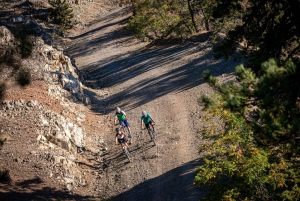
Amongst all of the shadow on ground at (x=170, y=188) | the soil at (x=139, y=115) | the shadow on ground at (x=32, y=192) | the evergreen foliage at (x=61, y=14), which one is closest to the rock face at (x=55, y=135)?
the soil at (x=139, y=115)

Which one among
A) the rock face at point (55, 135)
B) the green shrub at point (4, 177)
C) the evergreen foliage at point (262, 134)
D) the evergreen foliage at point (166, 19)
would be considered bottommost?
the evergreen foliage at point (262, 134)

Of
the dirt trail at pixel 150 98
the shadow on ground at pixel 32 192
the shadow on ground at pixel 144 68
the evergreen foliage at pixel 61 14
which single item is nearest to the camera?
the shadow on ground at pixel 32 192

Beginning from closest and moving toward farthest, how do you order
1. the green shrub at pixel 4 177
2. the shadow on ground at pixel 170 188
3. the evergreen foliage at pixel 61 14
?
the shadow on ground at pixel 170 188
the green shrub at pixel 4 177
the evergreen foliage at pixel 61 14

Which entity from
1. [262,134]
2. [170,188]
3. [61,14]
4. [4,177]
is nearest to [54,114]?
[4,177]

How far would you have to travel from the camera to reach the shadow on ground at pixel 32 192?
48.4ft

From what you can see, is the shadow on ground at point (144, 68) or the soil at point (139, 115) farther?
the shadow on ground at point (144, 68)

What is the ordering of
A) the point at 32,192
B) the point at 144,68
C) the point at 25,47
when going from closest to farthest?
1. the point at 25,47
2. the point at 32,192
3. the point at 144,68

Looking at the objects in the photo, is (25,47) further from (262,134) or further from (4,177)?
(262,134)

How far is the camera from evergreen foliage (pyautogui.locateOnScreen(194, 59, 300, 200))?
715 cm

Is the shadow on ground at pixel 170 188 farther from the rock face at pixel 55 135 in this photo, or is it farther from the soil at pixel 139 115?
the rock face at pixel 55 135

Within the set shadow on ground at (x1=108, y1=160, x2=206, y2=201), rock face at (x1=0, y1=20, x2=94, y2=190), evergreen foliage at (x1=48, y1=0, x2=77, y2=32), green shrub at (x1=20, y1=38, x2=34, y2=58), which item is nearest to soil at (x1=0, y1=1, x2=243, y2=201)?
shadow on ground at (x1=108, y1=160, x2=206, y2=201)

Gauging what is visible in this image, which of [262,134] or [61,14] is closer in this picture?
[262,134]

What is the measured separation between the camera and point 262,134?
24.5 ft

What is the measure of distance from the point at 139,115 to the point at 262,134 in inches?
623
